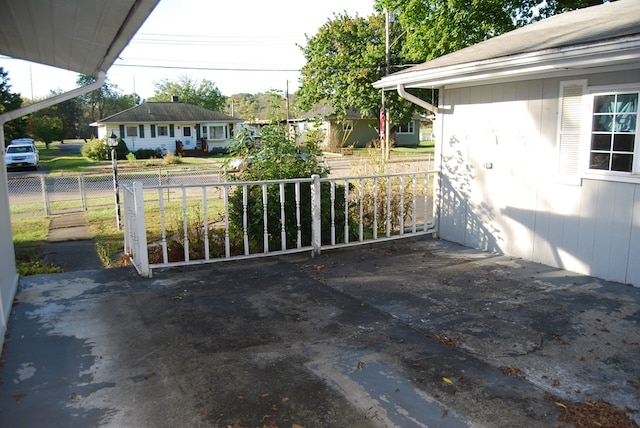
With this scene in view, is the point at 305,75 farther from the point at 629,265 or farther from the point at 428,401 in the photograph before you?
the point at 428,401

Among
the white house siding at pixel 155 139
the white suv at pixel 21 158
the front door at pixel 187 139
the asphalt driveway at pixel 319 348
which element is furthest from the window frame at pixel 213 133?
the asphalt driveway at pixel 319 348

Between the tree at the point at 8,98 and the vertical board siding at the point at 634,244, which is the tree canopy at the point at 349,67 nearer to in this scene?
the tree at the point at 8,98

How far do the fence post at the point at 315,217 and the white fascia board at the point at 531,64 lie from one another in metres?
1.93

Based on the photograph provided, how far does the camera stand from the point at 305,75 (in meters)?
27.0

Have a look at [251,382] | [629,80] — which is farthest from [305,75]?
[251,382]

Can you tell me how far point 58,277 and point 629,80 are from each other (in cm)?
624

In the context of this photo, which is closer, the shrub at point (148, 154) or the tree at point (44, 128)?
the shrub at point (148, 154)

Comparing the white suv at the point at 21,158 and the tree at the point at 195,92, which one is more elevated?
the tree at the point at 195,92

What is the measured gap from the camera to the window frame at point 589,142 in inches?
181

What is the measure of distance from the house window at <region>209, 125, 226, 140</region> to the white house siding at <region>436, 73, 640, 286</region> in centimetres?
3095

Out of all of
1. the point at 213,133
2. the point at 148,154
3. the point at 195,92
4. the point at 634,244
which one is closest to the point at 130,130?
the point at 148,154

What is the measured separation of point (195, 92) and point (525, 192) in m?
51.2

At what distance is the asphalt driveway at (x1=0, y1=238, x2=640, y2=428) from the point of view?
106 inches

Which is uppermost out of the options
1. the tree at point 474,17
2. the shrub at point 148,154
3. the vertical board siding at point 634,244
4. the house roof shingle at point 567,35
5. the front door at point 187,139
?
the tree at point 474,17
